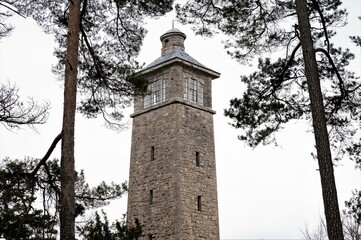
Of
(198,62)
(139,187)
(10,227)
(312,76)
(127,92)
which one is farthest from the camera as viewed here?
(198,62)

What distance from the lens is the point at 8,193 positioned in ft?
33.2

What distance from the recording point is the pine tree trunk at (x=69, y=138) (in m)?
8.81

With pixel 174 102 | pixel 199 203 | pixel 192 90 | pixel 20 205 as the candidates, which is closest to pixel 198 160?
pixel 199 203

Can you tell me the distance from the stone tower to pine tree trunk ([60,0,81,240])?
10.8 metres

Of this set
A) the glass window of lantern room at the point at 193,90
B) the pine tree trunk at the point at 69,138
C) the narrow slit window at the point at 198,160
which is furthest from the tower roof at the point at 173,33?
the pine tree trunk at the point at 69,138

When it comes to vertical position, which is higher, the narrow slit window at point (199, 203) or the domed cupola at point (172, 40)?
the domed cupola at point (172, 40)

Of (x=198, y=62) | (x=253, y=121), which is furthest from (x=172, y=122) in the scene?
(x=253, y=121)

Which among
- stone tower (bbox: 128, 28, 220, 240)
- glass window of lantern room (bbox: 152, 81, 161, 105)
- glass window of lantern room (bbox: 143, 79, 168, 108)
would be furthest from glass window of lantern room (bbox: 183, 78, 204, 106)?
glass window of lantern room (bbox: 152, 81, 161, 105)

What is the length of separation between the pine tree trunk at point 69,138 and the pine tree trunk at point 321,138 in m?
4.24

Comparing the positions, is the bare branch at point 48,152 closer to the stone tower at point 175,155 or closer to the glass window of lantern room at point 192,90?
the stone tower at point 175,155

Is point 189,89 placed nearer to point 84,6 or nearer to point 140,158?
point 140,158

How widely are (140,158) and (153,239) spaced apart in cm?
362

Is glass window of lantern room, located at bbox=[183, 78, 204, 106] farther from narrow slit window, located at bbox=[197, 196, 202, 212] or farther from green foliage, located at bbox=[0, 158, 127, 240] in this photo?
green foliage, located at bbox=[0, 158, 127, 240]

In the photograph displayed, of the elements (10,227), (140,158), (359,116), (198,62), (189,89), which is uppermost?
(198,62)
